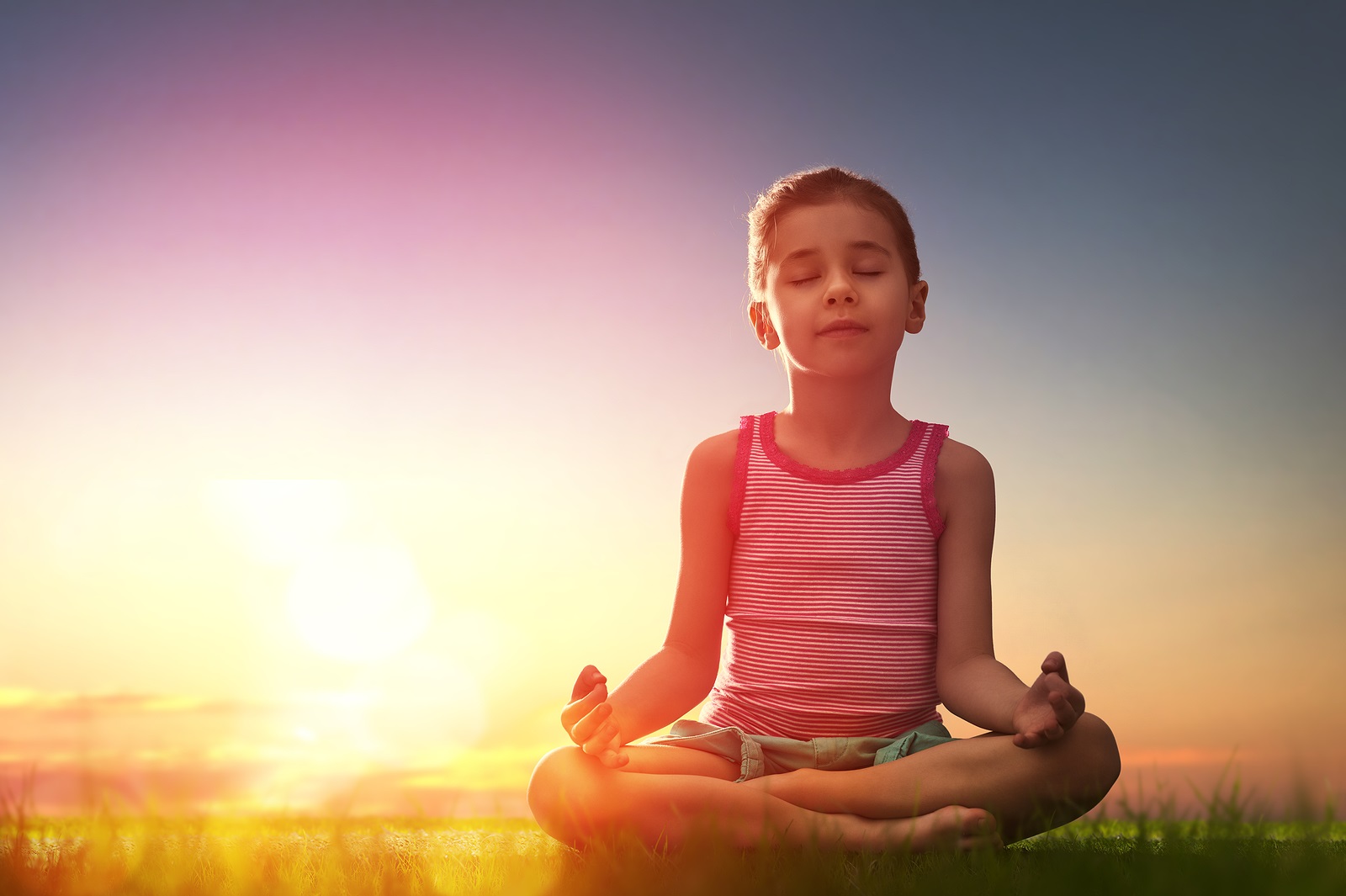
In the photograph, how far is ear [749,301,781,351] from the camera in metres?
3.66

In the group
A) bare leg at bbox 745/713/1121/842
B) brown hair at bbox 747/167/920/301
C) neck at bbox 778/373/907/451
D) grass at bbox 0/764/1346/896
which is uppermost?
brown hair at bbox 747/167/920/301

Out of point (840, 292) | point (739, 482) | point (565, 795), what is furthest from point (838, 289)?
point (565, 795)

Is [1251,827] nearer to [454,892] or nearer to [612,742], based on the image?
[612,742]

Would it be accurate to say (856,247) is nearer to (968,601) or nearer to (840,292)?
(840,292)

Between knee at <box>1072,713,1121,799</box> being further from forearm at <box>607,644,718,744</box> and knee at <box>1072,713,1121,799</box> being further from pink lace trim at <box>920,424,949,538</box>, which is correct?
forearm at <box>607,644,718,744</box>

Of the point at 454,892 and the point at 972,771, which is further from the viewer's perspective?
the point at 972,771

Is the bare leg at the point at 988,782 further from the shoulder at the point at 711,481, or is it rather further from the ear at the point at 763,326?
the ear at the point at 763,326

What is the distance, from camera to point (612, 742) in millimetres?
2963

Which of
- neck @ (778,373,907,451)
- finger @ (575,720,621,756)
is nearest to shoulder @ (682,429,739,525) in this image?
neck @ (778,373,907,451)

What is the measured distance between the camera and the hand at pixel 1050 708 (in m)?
2.67

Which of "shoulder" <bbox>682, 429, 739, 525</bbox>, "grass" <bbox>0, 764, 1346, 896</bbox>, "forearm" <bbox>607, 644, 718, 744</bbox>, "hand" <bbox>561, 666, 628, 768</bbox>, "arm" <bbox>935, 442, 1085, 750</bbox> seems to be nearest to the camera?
"grass" <bbox>0, 764, 1346, 896</bbox>

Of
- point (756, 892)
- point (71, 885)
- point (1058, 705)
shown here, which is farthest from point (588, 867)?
point (1058, 705)

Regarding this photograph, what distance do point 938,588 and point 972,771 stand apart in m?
0.77

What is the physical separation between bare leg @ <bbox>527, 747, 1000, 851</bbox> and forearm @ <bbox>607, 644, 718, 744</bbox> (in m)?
0.38
